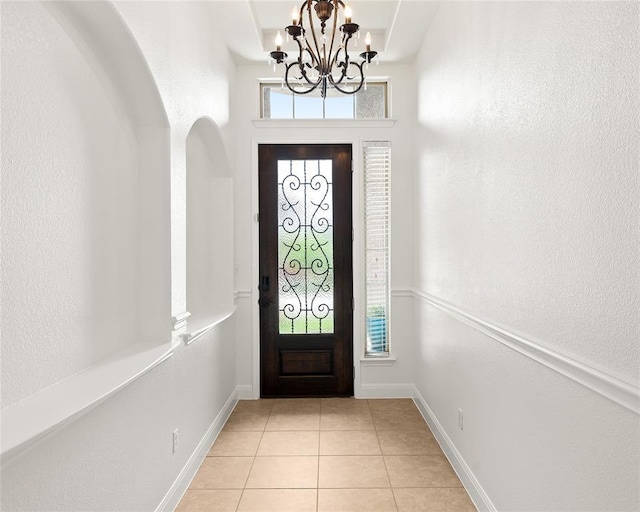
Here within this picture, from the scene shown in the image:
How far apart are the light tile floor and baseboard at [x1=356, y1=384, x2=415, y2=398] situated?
25 cm

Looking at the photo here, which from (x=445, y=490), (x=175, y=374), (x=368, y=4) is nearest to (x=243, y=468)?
(x=175, y=374)

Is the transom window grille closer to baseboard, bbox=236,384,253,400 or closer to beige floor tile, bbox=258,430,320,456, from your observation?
baseboard, bbox=236,384,253,400

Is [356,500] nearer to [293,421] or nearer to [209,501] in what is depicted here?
[209,501]

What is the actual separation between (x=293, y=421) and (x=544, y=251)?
8.53 ft

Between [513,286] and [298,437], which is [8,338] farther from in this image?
[298,437]

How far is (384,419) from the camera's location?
3688 mm

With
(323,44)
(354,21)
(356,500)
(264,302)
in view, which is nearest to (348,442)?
(356,500)

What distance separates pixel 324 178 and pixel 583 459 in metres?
3.18

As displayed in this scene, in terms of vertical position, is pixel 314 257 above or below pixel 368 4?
below

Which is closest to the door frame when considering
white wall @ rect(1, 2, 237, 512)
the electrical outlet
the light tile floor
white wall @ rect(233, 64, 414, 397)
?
white wall @ rect(233, 64, 414, 397)

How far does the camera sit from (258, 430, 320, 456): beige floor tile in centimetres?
310

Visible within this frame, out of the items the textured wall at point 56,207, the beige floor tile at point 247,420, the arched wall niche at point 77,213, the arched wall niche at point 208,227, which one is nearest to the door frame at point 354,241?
the arched wall niche at point 208,227

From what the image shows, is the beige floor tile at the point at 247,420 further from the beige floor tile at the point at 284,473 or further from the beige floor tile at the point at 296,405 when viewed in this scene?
the beige floor tile at the point at 284,473

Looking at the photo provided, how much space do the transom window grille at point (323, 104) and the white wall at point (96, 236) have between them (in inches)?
52.4
